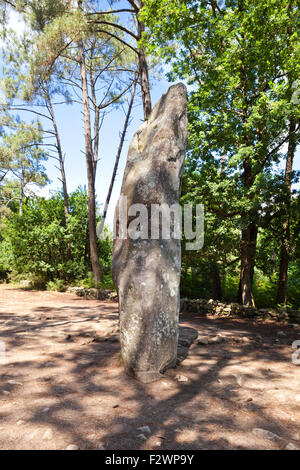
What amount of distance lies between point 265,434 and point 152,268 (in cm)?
204

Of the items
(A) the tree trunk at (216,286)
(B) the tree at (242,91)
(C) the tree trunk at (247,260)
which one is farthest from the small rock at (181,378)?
(A) the tree trunk at (216,286)

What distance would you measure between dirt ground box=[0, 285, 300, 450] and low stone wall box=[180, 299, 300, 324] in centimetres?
270

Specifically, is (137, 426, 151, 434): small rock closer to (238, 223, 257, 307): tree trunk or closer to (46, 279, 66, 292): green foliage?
(238, 223, 257, 307): tree trunk

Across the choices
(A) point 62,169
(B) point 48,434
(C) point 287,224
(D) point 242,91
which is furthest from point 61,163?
(B) point 48,434

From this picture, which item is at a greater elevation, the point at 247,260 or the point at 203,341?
the point at 247,260

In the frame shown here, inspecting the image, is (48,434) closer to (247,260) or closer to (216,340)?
(216,340)

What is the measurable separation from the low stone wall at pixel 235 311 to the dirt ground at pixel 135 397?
106 inches

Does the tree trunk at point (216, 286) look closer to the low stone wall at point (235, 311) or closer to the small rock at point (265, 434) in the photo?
the low stone wall at point (235, 311)

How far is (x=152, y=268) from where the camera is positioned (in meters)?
3.80

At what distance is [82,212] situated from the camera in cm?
1434

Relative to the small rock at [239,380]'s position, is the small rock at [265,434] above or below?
above

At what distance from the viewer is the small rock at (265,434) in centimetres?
247

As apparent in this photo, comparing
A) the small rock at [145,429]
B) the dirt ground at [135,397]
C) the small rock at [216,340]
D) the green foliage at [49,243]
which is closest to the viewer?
the dirt ground at [135,397]
